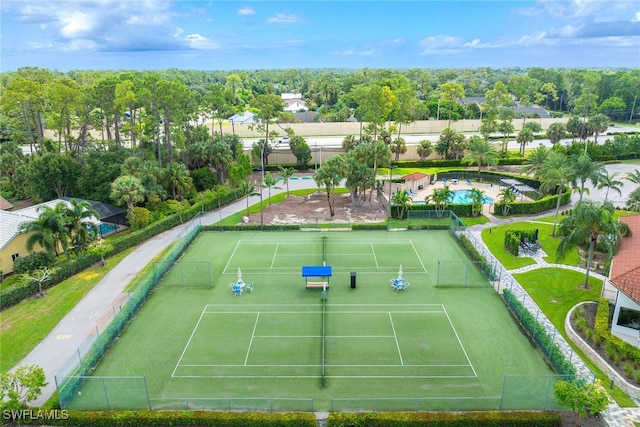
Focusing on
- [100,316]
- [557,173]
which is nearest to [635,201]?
[557,173]

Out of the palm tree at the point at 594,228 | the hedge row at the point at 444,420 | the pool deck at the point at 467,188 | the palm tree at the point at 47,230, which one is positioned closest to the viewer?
the hedge row at the point at 444,420

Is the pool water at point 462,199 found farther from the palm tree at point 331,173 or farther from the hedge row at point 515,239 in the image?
the palm tree at point 331,173

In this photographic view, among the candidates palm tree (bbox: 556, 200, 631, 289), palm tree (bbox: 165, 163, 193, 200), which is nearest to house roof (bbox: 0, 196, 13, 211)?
palm tree (bbox: 165, 163, 193, 200)

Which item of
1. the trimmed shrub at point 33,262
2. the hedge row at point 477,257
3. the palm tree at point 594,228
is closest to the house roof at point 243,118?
the trimmed shrub at point 33,262

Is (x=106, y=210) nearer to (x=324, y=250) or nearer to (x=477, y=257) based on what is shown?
(x=324, y=250)

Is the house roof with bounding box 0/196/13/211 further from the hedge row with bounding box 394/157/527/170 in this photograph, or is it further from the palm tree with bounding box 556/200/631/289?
the palm tree with bounding box 556/200/631/289
